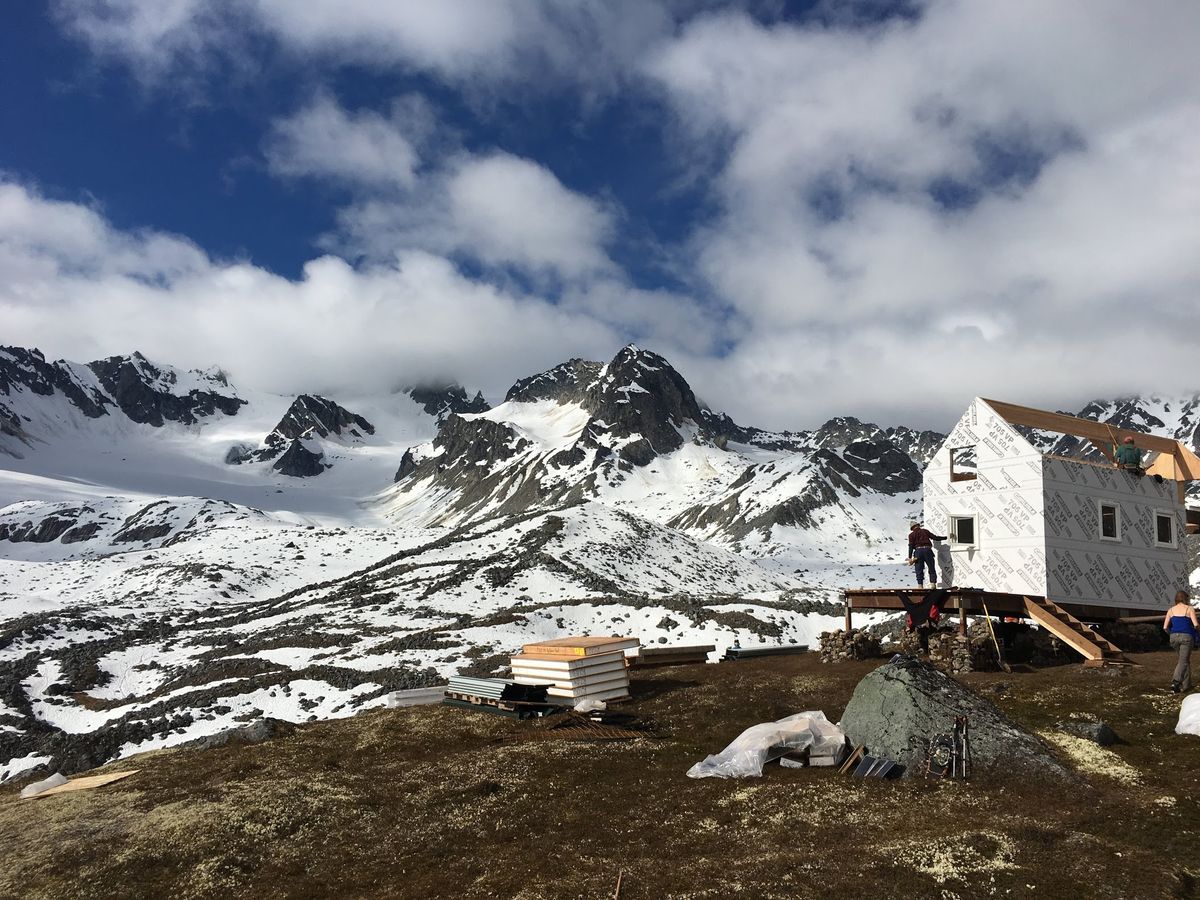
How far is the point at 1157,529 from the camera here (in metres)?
28.7

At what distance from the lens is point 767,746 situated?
1536cm

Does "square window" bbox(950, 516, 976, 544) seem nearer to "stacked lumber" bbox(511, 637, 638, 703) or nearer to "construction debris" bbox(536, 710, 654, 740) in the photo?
"stacked lumber" bbox(511, 637, 638, 703)

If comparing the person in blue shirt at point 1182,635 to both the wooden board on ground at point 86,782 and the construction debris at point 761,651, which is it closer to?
the construction debris at point 761,651

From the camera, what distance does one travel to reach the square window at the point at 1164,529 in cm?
2861

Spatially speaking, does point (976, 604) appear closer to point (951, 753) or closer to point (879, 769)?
point (951, 753)

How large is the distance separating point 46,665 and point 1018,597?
47159 millimetres

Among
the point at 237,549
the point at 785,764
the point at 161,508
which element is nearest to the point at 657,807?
the point at 785,764

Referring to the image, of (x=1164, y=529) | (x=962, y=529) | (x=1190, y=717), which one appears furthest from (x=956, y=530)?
(x=1190, y=717)

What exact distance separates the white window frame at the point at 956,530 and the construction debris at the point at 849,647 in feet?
15.5

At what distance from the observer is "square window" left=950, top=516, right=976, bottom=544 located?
27.8 metres

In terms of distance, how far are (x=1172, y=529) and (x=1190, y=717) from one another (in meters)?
17.3

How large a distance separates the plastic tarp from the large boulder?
3315 mm

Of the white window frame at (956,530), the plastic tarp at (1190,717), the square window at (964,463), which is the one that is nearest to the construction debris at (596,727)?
the plastic tarp at (1190,717)

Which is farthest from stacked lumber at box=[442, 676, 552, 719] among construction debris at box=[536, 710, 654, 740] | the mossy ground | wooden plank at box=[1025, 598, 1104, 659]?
wooden plank at box=[1025, 598, 1104, 659]
